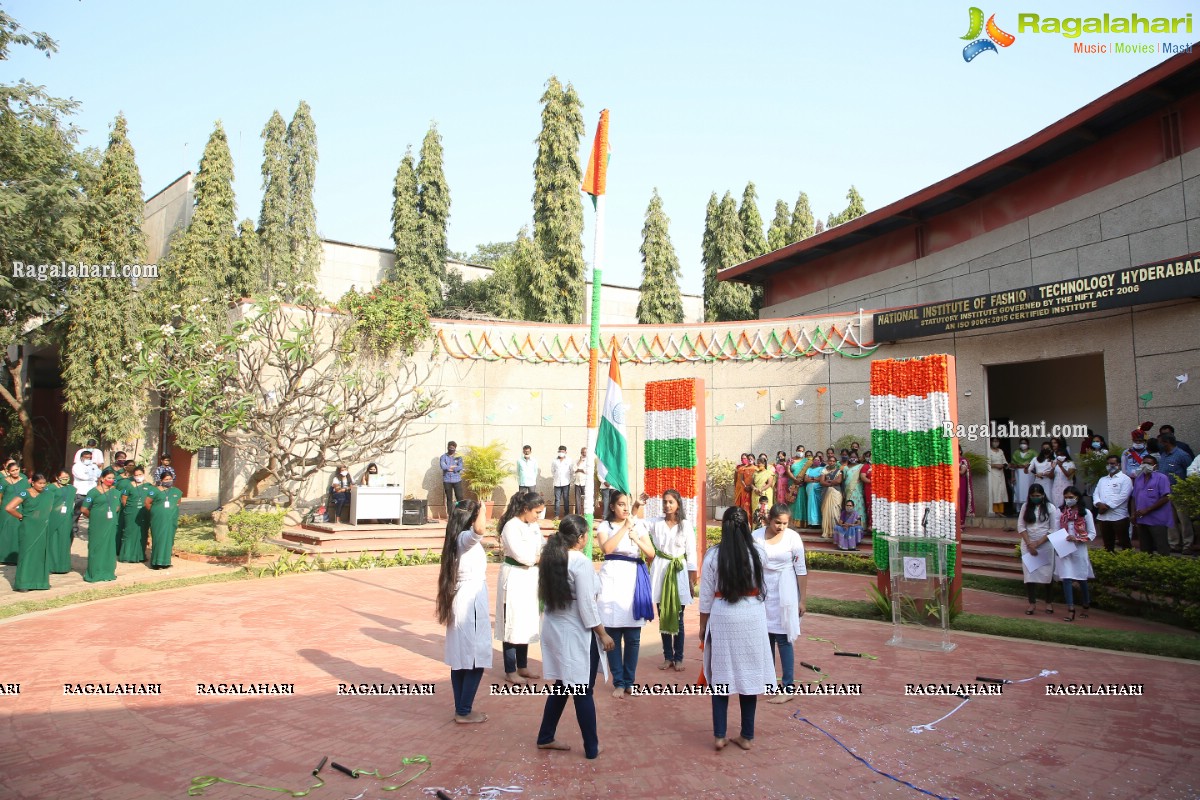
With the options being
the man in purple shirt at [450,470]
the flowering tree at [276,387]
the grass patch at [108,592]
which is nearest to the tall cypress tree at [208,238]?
the flowering tree at [276,387]

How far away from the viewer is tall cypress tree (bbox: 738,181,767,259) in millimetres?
29344

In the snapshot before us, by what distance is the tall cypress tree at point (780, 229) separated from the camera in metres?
30.3

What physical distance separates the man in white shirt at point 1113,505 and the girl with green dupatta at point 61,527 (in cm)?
1370

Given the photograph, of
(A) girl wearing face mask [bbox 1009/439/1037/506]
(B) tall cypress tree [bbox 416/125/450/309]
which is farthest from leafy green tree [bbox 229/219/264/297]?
(A) girl wearing face mask [bbox 1009/439/1037/506]

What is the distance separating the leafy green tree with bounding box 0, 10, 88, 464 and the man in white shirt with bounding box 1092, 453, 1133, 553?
1827 cm

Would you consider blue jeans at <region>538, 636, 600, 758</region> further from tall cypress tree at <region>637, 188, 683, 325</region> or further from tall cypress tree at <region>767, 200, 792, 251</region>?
tall cypress tree at <region>767, 200, 792, 251</region>

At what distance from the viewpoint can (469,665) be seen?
518cm

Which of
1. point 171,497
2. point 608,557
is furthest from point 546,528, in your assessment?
point 608,557

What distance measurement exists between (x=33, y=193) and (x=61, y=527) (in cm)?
868

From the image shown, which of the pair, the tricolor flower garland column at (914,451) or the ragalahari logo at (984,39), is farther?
the ragalahari logo at (984,39)

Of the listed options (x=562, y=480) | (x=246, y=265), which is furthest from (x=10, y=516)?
(x=246, y=265)

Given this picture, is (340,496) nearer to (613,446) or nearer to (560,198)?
(613,446)

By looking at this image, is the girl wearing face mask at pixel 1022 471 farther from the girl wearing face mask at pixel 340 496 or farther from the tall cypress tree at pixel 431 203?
the tall cypress tree at pixel 431 203

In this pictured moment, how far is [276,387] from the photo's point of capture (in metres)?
13.7
